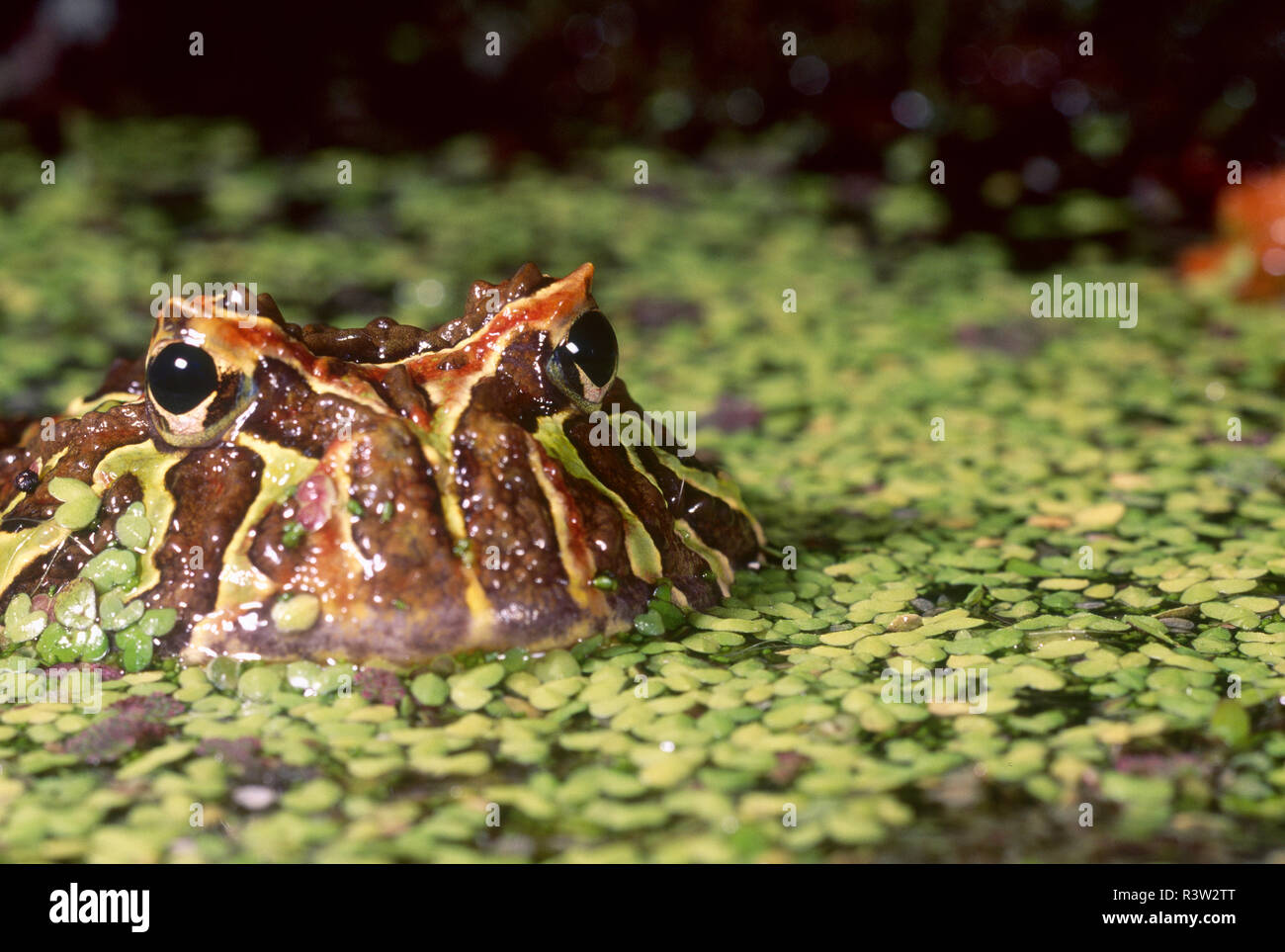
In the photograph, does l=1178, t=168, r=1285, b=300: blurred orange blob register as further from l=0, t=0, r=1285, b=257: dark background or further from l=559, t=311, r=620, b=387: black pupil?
l=559, t=311, r=620, b=387: black pupil

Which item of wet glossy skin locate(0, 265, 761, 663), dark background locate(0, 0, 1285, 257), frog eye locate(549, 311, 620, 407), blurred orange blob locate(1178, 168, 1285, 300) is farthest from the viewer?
dark background locate(0, 0, 1285, 257)

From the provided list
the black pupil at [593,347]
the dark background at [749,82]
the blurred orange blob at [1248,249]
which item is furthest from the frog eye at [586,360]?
the dark background at [749,82]

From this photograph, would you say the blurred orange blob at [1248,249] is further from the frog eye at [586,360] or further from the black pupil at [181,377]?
the black pupil at [181,377]

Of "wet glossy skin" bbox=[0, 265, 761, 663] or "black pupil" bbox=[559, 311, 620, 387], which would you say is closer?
"wet glossy skin" bbox=[0, 265, 761, 663]

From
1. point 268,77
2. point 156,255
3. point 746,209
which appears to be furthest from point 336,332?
point 268,77

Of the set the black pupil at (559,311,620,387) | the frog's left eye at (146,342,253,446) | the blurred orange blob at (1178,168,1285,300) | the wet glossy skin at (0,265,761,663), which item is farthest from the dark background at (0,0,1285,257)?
the frog's left eye at (146,342,253,446)
